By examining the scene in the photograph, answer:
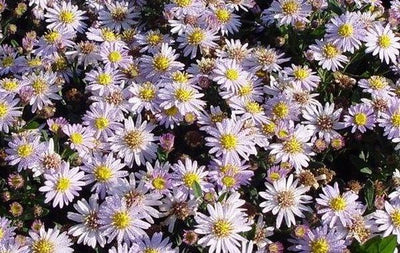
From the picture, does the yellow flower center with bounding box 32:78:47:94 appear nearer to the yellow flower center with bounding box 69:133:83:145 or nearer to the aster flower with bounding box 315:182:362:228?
the yellow flower center with bounding box 69:133:83:145

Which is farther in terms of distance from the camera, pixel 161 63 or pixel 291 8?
pixel 291 8

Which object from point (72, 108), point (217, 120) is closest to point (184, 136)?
point (217, 120)

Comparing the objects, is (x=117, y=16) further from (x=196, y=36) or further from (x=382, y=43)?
(x=382, y=43)

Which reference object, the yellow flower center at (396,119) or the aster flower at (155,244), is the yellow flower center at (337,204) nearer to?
the yellow flower center at (396,119)

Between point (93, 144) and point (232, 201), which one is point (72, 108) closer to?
point (93, 144)

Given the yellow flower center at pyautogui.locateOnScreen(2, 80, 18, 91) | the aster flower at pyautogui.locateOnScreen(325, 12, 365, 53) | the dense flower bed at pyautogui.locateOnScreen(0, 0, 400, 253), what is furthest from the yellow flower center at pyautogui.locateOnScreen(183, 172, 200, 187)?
the aster flower at pyautogui.locateOnScreen(325, 12, 365, 53)

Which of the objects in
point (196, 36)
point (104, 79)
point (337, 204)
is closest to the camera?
point (337, 204)

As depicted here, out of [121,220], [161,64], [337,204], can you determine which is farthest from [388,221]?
[161,64]
